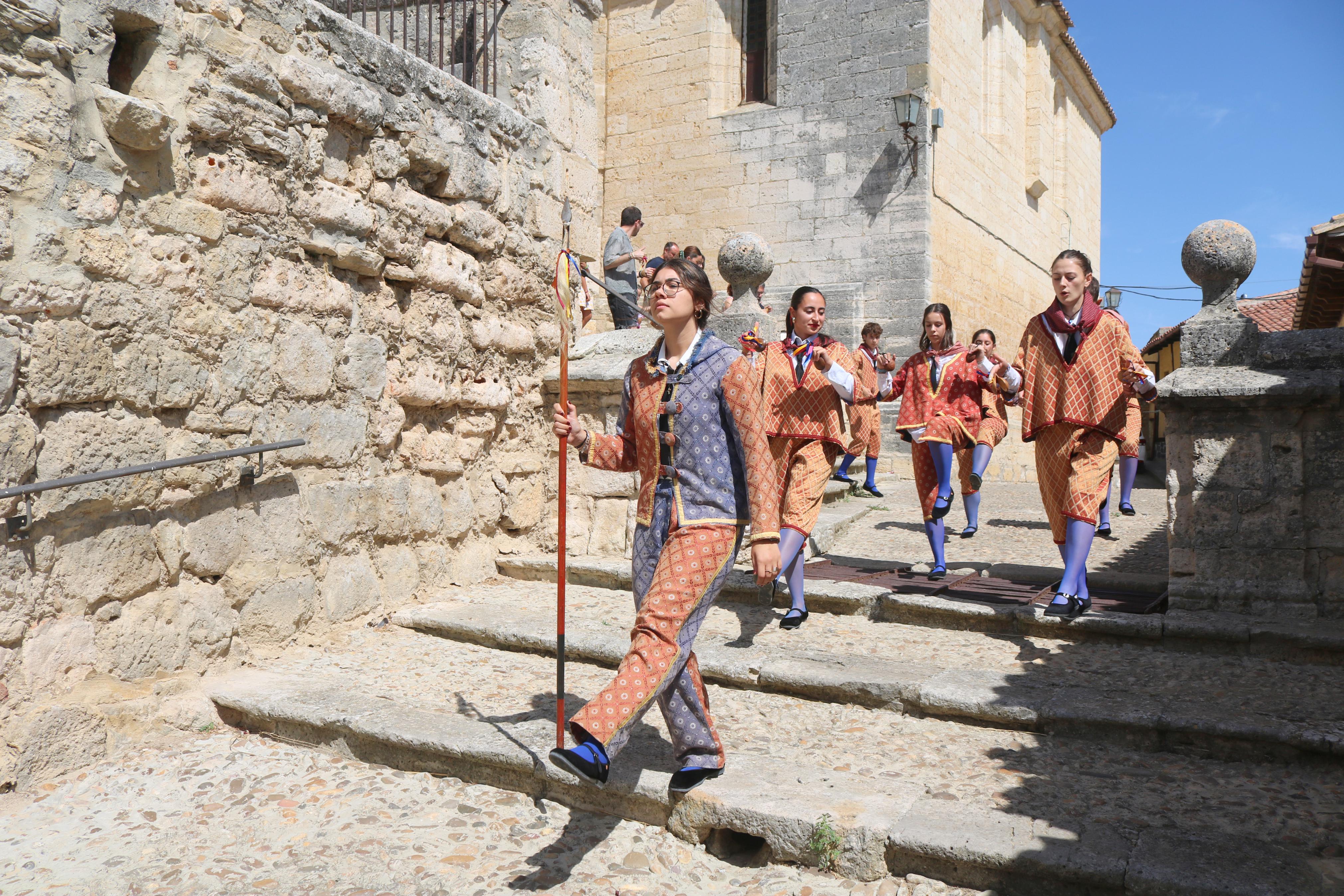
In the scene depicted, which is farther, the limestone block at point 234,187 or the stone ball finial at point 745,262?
the stone ball finial at point 745,262

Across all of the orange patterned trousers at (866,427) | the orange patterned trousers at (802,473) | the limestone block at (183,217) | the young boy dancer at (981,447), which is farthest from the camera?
the orange patterned trousers at (866,427)

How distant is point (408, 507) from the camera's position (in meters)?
5.61

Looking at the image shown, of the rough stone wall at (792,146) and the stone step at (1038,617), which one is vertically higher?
the rough stone wall at (792,146)

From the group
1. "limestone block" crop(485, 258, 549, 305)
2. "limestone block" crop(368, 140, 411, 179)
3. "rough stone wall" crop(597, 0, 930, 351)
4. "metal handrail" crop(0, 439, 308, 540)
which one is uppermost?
"rough stone wall" crop(597, 0, 930, 351)

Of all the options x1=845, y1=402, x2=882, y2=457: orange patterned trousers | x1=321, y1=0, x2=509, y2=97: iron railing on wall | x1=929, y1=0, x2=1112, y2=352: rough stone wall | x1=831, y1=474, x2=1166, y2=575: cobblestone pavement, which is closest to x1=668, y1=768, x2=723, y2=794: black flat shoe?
x1=831, y1=474, x2=1166, y2=575: cobblestone pavement

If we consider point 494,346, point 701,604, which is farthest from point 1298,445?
point 494,346

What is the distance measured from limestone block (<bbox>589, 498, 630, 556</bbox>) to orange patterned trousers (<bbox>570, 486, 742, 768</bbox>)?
3097 millimetres

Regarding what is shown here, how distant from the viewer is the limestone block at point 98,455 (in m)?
3.64

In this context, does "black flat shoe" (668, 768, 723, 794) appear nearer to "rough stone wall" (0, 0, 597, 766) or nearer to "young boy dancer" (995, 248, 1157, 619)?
"rough stone wall" (0, 0, 597, 766)

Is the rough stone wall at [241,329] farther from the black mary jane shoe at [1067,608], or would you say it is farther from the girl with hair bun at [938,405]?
the black mary jane shoe at [1067,608]

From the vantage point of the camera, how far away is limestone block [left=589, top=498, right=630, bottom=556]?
6.43 metres

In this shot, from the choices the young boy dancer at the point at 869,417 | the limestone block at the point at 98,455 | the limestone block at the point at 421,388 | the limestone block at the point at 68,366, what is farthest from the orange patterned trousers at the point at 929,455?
the limestone block at the point at 68,366

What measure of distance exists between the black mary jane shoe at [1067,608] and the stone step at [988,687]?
504mm

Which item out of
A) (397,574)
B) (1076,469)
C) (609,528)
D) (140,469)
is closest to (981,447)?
(1076,469)
